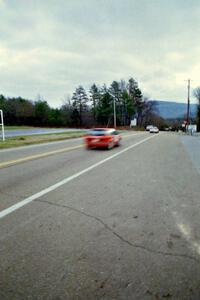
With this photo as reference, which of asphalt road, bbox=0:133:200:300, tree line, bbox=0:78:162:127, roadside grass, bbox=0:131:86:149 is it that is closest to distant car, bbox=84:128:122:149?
roadside grass, bbox=0:131:86:149

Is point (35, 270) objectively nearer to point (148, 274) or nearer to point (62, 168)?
point (148, 274)

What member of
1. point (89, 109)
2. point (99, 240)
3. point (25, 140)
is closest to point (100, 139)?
point (25, 140)

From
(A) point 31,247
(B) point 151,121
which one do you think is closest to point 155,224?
(A) point 31,247

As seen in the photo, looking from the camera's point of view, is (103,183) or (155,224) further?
(103,183)

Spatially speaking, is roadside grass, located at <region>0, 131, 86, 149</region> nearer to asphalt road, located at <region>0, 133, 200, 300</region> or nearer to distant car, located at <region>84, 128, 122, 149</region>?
distant car, located at <region>84, 128, 122, 149</region>

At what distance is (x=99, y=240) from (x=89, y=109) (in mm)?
89127

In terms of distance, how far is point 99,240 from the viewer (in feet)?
10.6

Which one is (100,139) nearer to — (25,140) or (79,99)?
(25,140)

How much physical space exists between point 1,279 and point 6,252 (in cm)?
52

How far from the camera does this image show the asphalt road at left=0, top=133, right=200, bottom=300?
232cm

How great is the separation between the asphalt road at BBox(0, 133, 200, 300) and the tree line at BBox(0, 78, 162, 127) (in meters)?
78.4

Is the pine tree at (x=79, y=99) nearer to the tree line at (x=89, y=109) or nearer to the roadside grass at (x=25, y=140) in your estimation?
the tree line at (x=89, y=109)

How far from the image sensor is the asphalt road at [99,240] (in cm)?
232

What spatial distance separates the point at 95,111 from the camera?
285ft
